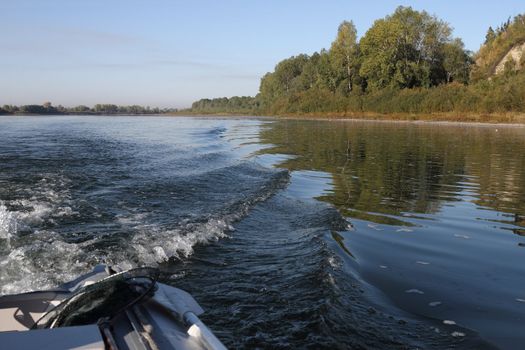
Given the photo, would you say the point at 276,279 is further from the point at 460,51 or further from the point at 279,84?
the point at 279,84

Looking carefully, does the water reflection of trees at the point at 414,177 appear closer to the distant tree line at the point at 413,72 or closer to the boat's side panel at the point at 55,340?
the boat's side panel at the point at 55,340

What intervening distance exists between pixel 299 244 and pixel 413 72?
7737 centimetres

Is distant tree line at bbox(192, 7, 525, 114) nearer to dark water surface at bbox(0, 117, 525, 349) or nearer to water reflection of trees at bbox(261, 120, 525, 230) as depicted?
water reflection of trees at bbox(261, 120, 525, 230)

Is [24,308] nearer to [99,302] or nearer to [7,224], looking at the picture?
[99,302]

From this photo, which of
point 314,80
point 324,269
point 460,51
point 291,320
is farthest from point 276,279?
point 314,80

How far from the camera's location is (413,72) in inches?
3024

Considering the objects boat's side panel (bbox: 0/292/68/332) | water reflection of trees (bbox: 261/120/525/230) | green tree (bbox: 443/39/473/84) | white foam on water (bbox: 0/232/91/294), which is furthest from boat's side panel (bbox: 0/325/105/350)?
green tree (bbox: 443/39/473/84)

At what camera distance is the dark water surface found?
180 inches

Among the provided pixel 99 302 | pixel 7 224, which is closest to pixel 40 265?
pixel 7 224

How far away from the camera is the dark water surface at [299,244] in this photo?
15.0 ft

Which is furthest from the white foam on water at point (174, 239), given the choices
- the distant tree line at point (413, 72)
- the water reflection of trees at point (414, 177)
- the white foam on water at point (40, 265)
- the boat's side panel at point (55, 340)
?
the distant tree line at point (413, 72)

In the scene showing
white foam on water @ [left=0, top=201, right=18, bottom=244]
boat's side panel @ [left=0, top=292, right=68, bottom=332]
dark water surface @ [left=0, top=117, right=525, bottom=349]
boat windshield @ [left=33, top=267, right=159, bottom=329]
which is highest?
boat windshield @ [left=33, top=267, right=159, bottom=329]

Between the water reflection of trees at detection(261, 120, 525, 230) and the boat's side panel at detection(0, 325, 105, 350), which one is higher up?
the boat's side panel at detection(0, 325, 105, 350)

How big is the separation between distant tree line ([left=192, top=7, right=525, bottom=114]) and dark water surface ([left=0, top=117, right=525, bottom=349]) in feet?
167
